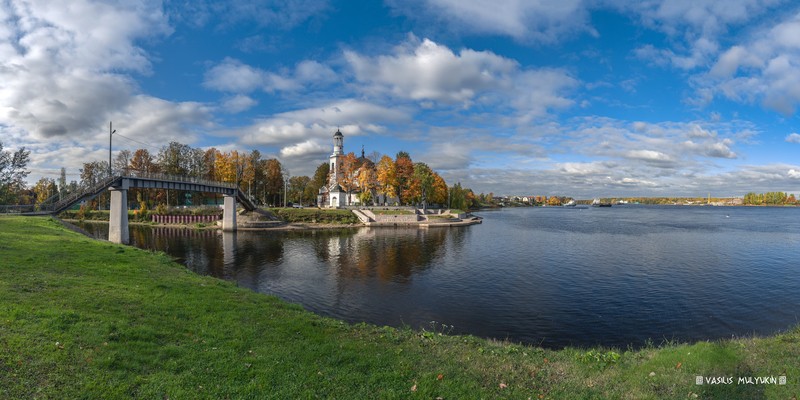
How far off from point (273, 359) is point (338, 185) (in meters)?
86.3

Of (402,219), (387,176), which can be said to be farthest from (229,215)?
(387,176)

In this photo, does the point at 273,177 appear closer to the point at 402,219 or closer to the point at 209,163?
the point at 209,163

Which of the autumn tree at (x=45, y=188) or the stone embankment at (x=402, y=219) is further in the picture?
the autumn tree at (x=45, y=188)

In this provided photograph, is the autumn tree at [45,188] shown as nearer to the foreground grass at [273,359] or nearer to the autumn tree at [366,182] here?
the autumn tree at [366,182]

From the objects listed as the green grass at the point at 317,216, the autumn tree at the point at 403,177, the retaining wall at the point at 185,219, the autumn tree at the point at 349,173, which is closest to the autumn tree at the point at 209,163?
the retaining wall at the point at 185,219

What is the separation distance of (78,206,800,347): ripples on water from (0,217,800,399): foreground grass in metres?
5.91

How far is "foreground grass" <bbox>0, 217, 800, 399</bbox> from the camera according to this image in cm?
777

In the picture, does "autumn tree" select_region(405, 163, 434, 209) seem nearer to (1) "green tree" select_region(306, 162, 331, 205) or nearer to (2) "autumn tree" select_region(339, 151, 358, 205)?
(2) "autumn tree" select_region(339, 151, 358, 205)

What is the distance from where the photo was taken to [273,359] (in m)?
9.42

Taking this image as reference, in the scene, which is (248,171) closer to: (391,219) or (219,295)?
(391,219)

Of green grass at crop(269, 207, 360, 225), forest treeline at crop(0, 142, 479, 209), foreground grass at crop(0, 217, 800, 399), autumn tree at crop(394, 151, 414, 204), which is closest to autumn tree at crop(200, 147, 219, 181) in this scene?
forest treeline at crop(0, 142, 479, 209)

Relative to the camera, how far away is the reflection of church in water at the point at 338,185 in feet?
307

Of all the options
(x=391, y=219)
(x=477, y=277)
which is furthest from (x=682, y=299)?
(x=391, y=219)

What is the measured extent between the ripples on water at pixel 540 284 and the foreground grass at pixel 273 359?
591cm
